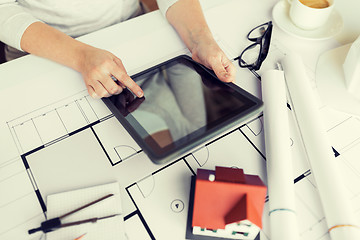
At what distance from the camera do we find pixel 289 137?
1.75ft

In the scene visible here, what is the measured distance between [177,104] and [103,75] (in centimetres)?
18

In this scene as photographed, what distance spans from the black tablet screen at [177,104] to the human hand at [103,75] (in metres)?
0.02

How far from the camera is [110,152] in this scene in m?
0.54

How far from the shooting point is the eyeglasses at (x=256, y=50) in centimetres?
67

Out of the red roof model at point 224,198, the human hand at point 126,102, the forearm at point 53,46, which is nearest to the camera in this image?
the red roof model at point 224,198

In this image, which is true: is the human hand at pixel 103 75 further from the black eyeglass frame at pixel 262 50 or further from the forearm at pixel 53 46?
the black eyeglass frame at pixel 262 50

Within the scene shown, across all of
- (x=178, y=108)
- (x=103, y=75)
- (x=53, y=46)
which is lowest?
(x=178, y=108)

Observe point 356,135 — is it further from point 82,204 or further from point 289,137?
point 82,204

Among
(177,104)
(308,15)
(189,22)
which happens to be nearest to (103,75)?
(177,104)

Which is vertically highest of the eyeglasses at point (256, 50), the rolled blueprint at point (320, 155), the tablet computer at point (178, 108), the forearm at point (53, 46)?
the forearm at point (53, 46)

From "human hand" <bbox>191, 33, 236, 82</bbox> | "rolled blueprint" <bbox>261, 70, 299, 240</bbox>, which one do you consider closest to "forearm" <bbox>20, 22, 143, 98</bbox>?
"human hand" <bbox>191, 33, 236, 82</bbox>

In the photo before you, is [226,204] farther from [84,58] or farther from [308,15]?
[308,15]

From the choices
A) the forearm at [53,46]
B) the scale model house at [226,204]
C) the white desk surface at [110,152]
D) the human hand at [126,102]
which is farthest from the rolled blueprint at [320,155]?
the forearm at [53,46]

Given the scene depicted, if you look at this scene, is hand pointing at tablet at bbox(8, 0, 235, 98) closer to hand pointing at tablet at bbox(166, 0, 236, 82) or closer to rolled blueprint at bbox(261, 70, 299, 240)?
hand pointing at tablet at bbox(166, 0, 236, 82)
